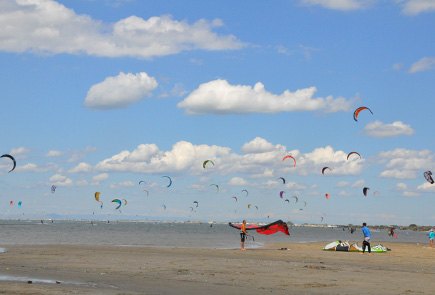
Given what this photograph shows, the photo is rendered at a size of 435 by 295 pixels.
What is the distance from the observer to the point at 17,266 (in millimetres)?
20047

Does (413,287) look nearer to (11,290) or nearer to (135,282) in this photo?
(135,282)

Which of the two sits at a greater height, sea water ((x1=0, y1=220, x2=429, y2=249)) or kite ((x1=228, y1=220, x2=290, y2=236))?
kite ((x1=228, y1=220, x2=290, y2=236))

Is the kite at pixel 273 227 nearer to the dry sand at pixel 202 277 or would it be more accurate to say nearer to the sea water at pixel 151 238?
the sea water at pixel 151 238

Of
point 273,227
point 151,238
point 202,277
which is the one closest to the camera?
point 202,277

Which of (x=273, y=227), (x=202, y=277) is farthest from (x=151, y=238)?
(x=202, y=277)

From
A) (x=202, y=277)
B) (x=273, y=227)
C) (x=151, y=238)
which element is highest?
(x=273, y=227)

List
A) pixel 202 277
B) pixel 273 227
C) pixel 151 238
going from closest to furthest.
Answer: pixel 202 277, pixel 273 227, pixel 151 238

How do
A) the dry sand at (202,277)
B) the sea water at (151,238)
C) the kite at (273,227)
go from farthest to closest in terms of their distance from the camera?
the sea water at (151,238) → the kite at (273,227) → the dry sand at (202,277)

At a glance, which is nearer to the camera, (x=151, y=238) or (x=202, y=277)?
(x=202, y=277)

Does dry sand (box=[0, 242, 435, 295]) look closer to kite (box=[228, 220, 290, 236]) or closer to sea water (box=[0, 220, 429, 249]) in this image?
kite (box=[228, 220, 290, 236])

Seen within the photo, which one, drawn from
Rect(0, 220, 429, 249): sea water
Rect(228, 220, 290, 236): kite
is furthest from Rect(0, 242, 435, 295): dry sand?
Rect(0, 220, 429, 249): sea water

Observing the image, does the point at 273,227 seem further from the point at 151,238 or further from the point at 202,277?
the point at 151,238

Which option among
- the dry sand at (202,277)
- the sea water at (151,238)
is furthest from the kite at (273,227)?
the dry sand at (202,277)

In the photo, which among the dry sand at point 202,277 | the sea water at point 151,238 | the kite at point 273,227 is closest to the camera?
the dry sand at point 202,277
